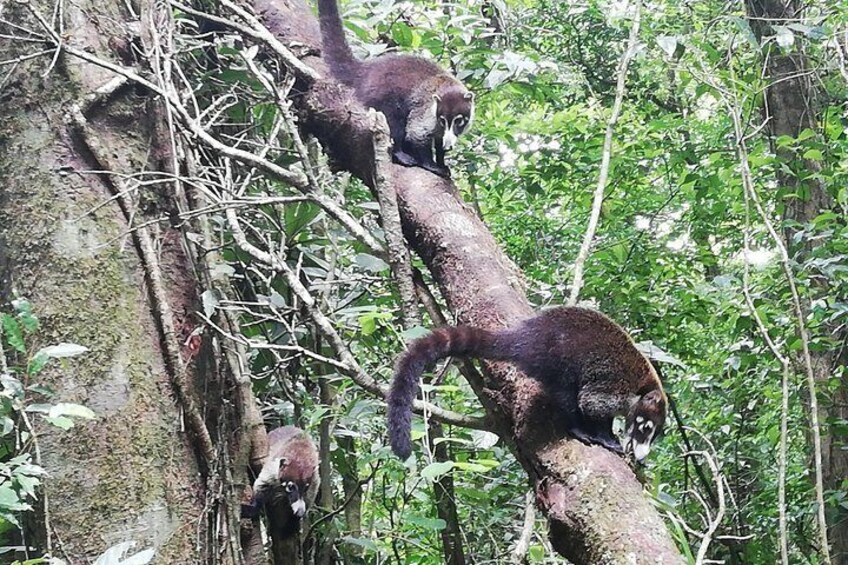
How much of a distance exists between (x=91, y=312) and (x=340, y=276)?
1.33 meters

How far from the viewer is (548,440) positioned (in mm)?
2236

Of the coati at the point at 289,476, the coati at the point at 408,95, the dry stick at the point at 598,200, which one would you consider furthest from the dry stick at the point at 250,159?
the coati at the point at 289,476

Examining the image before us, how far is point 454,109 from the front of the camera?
418cm

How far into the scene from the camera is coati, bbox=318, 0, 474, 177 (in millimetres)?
3588

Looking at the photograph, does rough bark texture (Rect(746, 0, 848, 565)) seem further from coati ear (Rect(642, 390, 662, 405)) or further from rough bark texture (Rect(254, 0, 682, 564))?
rough bark texture (Rect(254, 0, 682, 564))

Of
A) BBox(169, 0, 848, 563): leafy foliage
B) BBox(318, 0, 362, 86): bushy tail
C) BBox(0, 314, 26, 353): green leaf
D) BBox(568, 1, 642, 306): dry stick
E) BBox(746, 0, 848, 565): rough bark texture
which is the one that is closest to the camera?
BBox(0, 314, 26, 353): green leaf

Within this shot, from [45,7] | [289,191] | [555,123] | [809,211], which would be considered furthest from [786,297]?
[45,7]

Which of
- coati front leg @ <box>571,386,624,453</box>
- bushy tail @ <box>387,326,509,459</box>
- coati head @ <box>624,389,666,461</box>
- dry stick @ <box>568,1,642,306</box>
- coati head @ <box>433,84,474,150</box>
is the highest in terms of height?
coati head @ <box>433,84,474,150</box>

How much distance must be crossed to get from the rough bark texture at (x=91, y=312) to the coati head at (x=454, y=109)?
1829 mm

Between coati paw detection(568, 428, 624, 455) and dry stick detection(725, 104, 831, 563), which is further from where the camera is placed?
dry stick detection(725, 104, 831, 563)

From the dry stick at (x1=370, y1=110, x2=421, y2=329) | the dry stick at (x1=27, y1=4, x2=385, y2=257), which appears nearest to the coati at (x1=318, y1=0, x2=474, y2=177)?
the dry stick at (x1=370, y1=110, x2=421, y2=329)

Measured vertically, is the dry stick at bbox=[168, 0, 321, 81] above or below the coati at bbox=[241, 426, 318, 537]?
above

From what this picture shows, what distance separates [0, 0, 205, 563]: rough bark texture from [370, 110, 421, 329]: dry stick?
28.2 inches

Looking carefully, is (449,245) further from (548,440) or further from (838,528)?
(838,528)
